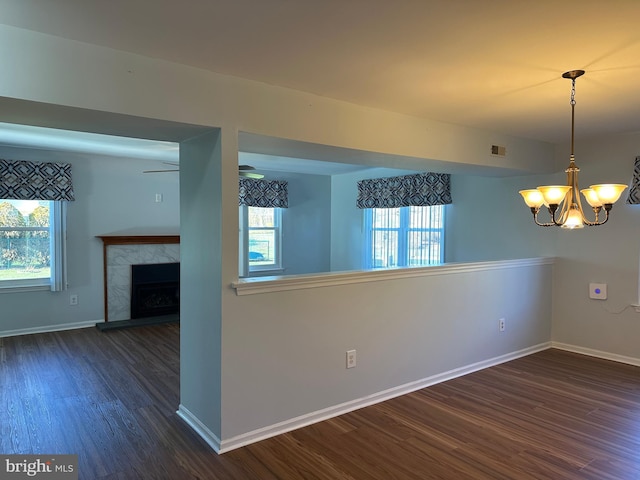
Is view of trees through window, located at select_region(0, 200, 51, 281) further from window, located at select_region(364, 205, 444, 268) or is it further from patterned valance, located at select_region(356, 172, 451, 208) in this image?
window, located at select_region(364, 205, 444, 268)

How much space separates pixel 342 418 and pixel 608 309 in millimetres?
3139

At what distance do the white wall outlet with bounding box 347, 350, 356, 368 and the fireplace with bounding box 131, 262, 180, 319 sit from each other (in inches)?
158

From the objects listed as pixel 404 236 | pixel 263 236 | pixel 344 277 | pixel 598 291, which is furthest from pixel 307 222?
pixel 344 277

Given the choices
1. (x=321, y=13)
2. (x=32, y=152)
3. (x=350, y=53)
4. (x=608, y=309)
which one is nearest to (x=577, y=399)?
(x=608, y=309)

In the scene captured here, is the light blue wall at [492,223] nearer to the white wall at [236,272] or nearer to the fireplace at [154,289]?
the white wall at [236,272]

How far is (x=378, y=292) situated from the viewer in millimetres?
3318

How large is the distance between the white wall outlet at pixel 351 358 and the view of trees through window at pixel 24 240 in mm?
4422

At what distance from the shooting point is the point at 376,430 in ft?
9.47

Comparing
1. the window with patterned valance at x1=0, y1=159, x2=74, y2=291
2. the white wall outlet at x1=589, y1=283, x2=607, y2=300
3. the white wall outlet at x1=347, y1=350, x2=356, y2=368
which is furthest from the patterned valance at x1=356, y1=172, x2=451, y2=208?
the window with patterned valance at x1=0, y1=159, x2=74, y2=291

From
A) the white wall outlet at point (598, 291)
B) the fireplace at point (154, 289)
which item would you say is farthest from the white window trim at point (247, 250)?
the white wall outlet at point (598, 291)

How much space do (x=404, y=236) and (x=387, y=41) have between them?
170 inches

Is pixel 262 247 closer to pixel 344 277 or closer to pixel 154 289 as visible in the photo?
pixel 154 289

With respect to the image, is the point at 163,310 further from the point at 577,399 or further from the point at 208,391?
the point at 577,399

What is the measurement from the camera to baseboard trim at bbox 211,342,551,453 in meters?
2.68
